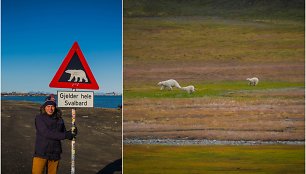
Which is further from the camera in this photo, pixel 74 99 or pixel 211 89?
pixel 211 89

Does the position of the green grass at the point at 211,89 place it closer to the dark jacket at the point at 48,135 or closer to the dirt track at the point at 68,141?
the dirt track at the point at 68,141

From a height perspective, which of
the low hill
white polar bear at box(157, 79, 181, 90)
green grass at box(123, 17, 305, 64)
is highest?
the low hill

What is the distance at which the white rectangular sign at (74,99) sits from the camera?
4961mm

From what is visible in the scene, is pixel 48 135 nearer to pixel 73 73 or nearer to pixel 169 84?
pixel 73 73

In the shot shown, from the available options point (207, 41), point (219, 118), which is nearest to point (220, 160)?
point (219, 118)

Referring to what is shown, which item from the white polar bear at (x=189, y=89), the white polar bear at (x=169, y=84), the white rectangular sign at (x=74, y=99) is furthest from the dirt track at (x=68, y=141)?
the white rectangular sign at (x=74, y=99)

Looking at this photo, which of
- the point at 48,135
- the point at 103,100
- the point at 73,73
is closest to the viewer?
the point at 48,135

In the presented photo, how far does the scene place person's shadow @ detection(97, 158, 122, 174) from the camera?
674 cm

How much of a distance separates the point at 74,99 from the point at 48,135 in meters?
0.50

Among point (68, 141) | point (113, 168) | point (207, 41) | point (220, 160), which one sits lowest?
point (113, 168)

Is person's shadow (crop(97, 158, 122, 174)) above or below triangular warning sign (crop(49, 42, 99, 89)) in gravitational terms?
below

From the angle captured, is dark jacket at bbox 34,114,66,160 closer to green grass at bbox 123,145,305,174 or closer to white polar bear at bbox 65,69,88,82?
white polar bear at bbox 65,69,88,82

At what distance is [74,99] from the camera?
16.4 ft

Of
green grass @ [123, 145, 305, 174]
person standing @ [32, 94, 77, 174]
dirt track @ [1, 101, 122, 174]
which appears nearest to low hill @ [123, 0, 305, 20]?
dirt track @ [1, 101, 122, 174]
